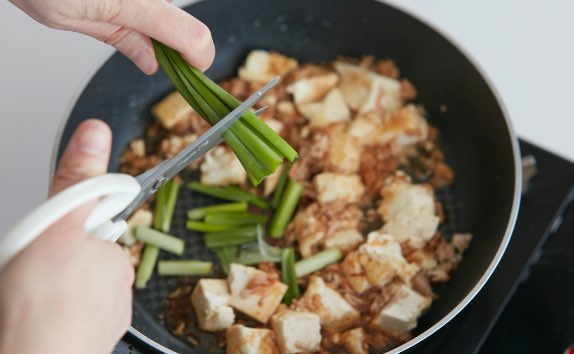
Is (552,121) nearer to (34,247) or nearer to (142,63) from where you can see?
(142,63)

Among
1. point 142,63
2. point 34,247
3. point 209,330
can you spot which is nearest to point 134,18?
point 142,63

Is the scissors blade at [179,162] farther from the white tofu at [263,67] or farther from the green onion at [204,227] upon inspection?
the white tofu at [263,67]

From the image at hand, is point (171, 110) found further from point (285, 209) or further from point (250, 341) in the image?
point (250, 341)

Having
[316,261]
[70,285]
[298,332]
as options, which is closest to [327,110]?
[316,261]

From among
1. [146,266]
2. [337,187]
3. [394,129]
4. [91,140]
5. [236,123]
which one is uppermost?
[91,140]

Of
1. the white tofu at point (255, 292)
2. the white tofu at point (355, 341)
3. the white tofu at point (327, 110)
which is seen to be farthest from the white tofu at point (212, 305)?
the white tofu at point (327, 110)

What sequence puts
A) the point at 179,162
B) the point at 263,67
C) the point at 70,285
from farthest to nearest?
the point at 263,67, the point at 179,162, the point at 70,285
